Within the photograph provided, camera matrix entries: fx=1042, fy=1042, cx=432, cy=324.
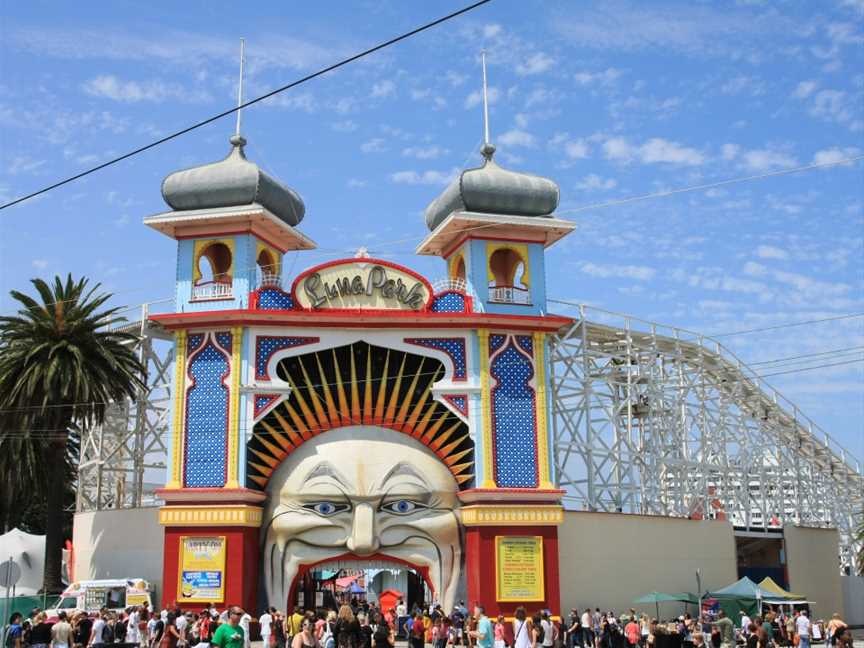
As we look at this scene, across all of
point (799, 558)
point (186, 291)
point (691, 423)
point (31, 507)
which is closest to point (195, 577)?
point (186, 291)

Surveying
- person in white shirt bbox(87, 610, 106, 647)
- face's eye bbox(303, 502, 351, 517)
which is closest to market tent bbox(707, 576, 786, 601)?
face's eye bbox(303, 502, 351, 517)

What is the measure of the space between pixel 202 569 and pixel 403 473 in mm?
6811

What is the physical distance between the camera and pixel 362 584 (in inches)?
2542

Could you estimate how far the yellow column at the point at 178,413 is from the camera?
32812 millimetres

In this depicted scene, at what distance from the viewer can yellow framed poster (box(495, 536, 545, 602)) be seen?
32.7 meters

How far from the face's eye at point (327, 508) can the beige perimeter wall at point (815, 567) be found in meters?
19.5

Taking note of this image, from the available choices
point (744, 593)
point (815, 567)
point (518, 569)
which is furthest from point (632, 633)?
point (815, 567)

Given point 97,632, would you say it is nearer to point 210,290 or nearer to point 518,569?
point 210,290

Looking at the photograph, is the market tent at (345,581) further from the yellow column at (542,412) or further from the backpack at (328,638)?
the backpack at (328,638)

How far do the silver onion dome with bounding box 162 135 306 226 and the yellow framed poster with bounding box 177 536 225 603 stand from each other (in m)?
11.0

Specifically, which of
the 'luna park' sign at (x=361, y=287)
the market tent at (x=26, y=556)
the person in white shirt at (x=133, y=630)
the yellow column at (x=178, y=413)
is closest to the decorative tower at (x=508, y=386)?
the 'luna park' sign at (x=361, y=287)

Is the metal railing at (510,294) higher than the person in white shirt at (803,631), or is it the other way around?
the metal railing at (510,294)

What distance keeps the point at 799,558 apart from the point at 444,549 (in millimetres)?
17350

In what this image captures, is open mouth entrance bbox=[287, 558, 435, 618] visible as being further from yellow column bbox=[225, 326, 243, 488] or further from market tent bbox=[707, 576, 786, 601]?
market tent bbox=[707, 576, 786, 601]
